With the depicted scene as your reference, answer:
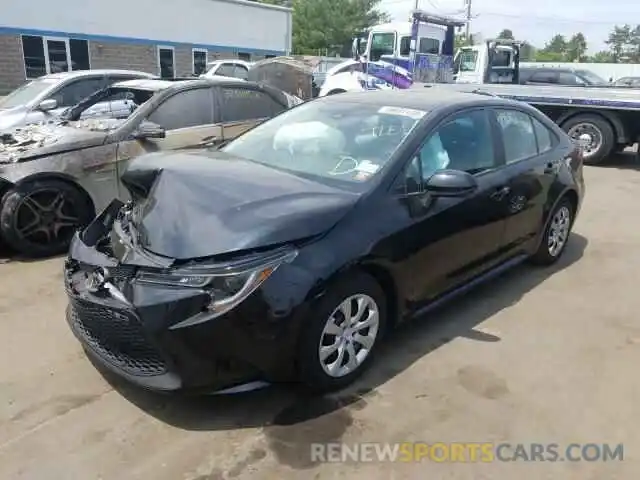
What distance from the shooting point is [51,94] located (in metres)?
9.34

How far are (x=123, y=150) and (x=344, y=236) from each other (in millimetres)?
3309

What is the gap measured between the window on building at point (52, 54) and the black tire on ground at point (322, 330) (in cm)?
2080

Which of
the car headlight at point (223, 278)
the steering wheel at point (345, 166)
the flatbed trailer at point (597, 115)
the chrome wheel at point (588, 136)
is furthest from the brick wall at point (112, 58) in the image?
the car headlight at point (223, 278)

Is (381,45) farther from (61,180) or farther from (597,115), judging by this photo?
(61,180)

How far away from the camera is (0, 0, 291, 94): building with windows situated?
64.4 ft

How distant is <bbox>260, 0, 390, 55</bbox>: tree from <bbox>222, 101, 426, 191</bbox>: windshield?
45.7 metres

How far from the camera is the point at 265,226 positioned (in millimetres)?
2795

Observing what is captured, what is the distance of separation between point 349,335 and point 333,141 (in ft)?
4.39

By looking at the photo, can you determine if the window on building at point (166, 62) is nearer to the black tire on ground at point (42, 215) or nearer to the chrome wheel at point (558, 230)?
the black tire on ground at point (42, 215)

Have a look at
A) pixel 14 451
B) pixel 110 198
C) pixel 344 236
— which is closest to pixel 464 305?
pixel 344 236

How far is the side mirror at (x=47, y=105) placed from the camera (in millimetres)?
8977

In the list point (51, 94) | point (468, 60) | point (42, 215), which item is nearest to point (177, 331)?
point (42, 215)

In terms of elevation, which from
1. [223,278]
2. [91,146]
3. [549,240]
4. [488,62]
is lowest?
[549,240]

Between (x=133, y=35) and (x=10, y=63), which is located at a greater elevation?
(x=133, y=35)
